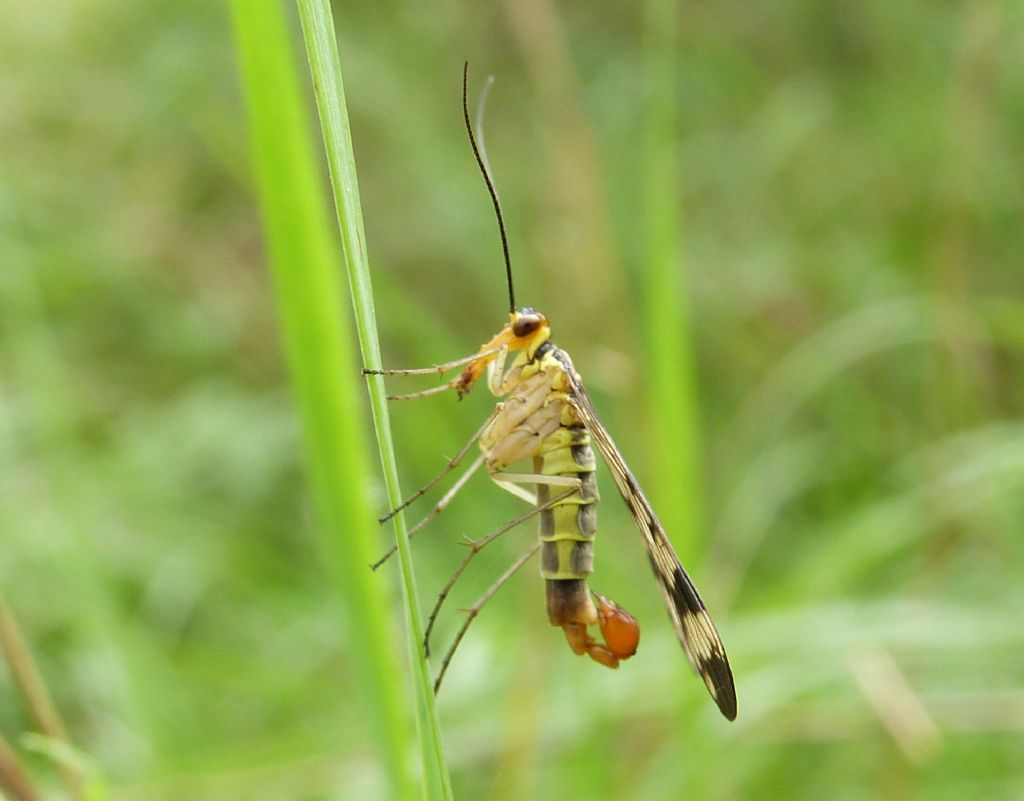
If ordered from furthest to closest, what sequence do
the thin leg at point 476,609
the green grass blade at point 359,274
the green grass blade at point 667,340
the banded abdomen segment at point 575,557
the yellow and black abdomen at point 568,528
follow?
the green grass blade at point 667,340 < the yellow and black abdomen at point 568,528 < the banded abdomen segment at point 575,557 < the thin leg at point 476,609 < the green grass blade at point 359,274

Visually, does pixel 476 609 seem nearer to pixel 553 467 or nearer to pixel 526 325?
pixel 553 467

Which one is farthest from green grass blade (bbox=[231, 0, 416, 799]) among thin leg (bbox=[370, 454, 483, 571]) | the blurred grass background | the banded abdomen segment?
the banded abdomen segment

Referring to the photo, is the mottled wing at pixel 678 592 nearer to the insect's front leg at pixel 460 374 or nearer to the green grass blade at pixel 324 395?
the insect's front leg at pixel 460 374

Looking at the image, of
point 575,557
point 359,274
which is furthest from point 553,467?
point 359,274

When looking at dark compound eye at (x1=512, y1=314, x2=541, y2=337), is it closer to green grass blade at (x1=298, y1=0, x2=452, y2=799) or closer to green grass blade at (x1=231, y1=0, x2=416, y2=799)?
green grass blade at (x1=231, y1=0, x2=416, y2=799)

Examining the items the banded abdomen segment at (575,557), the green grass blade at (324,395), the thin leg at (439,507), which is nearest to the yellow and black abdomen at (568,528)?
the banded abdomen segment at (575,557)

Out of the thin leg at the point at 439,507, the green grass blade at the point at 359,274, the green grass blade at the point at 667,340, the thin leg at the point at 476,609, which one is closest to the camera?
the green grass blade at the point at 359,274

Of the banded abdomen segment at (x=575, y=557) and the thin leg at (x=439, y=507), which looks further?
the banded abdomen segment at (x=575, y=557)
